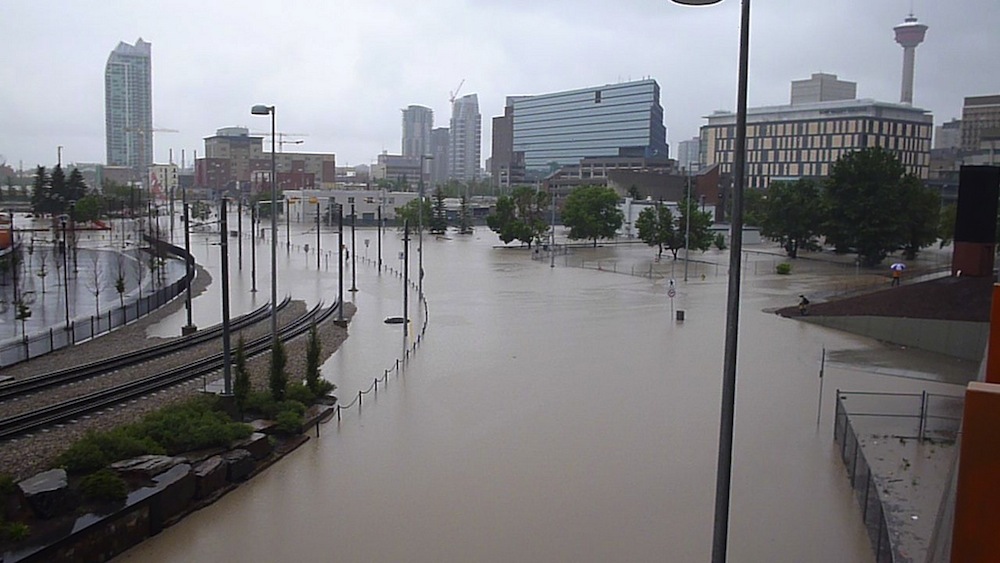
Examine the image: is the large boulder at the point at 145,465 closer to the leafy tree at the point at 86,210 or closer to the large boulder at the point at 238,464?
the large boulder at the point at 238,464

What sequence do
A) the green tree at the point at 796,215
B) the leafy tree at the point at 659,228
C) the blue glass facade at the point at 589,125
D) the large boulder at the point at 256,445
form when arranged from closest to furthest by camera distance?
the large boulder at the point at 256,445
the leafy tree at the point at 659,228
the green tree at the point at 796,215
the blue glass facade at the point at 589,125

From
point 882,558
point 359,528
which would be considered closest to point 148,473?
point 359,528

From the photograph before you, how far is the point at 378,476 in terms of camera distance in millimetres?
13914

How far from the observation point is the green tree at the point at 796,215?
60.3 meters

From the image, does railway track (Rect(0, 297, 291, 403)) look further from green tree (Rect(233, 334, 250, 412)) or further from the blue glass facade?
the blue glass facade

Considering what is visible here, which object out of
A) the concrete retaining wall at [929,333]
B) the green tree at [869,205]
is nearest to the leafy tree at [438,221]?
the green tree at [869,205]

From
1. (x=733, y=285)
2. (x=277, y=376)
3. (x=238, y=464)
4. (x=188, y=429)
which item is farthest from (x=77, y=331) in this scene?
(x=733, y=285)

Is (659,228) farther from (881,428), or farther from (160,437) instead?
(160,437)

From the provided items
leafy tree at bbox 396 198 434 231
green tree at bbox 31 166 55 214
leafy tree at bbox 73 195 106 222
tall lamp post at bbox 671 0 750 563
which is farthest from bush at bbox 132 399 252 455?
green tree at bbox 31 166 55 214

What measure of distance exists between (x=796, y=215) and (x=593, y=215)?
667 inches

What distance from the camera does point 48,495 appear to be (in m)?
10.8

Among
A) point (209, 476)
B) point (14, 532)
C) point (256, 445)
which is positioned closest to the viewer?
point (14, 532)

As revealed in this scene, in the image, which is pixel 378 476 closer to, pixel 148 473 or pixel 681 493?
pixel 148 473

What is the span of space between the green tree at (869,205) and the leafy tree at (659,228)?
10.4m
